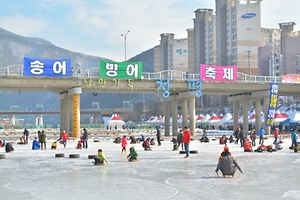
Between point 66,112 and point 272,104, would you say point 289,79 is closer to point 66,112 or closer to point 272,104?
point 272,104

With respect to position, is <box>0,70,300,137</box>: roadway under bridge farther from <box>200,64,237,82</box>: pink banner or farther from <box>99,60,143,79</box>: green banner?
<box>200,64,237,82</box>: pink banner

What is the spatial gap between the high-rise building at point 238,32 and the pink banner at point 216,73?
86.0m

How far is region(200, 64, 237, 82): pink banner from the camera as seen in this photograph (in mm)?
62156

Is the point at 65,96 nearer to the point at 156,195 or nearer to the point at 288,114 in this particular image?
the point at 288,114

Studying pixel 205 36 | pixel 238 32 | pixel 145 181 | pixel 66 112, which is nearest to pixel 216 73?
pixel 66 112

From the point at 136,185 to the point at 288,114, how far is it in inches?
2236

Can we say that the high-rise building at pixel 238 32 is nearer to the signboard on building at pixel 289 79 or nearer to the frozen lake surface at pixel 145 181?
the signboard on building at pixel 289 79

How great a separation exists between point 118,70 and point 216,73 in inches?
556

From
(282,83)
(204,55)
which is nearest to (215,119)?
(282,83)

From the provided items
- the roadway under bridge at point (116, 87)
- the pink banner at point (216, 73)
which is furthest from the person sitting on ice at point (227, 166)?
the pink banner at point (216, 73)

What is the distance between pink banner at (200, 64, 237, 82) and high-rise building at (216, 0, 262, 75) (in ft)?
282

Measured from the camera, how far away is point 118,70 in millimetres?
57250

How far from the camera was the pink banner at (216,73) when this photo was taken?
204 ft

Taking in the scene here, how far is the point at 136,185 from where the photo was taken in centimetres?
1553
